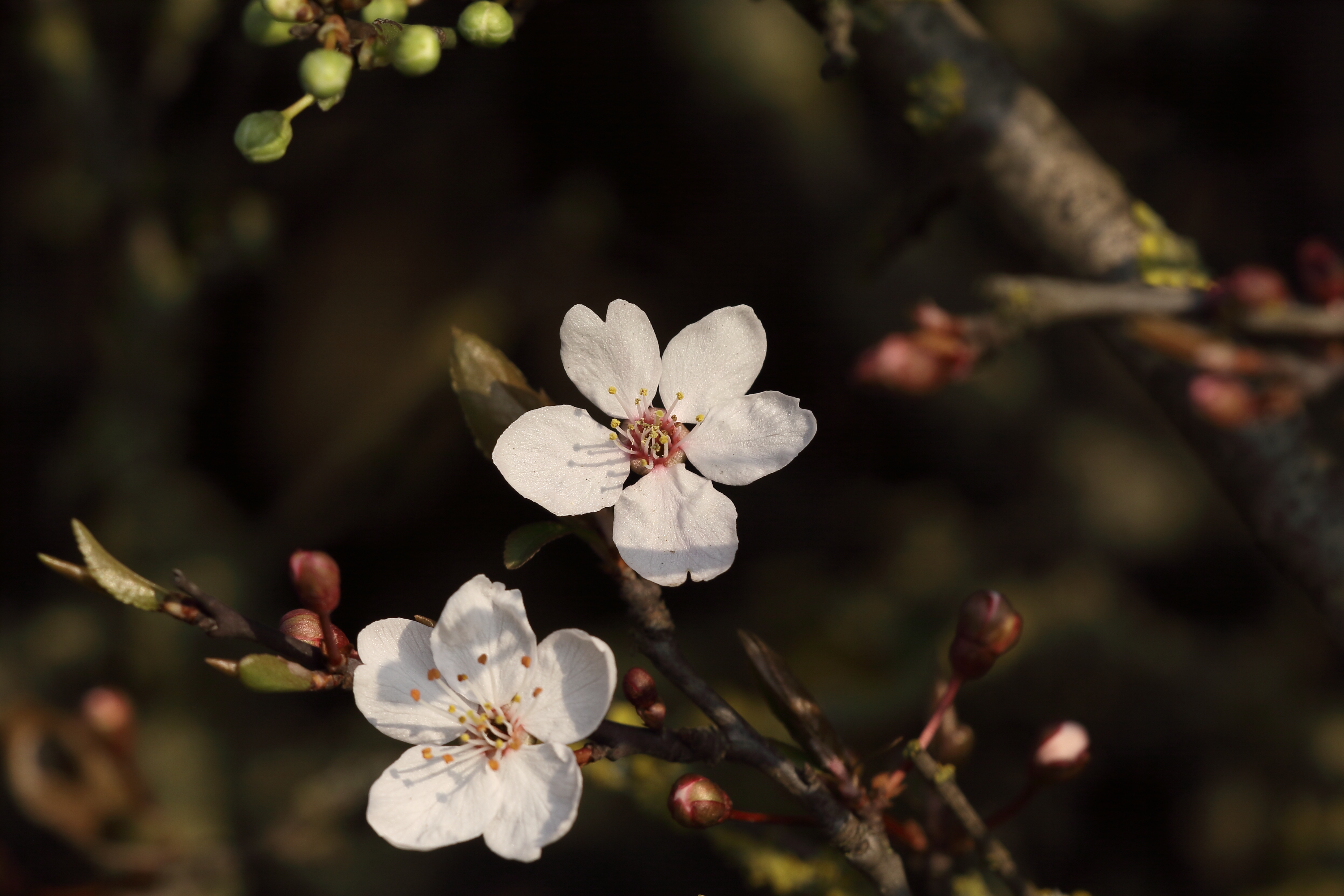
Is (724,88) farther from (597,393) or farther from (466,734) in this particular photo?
(466,734)

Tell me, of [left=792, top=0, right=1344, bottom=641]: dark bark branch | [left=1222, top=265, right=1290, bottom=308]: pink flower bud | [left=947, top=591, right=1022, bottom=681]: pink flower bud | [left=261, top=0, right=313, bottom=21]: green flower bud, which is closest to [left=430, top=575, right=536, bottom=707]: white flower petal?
[left=947, top=591, right=1022, bottom=681]: pink flower bud

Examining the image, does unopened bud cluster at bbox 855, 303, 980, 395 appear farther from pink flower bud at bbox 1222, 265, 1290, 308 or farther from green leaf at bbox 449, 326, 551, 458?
green leaf at bbox 449, 326, 551, 458

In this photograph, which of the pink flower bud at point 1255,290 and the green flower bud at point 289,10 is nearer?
the pink flower bud at point 1255,290

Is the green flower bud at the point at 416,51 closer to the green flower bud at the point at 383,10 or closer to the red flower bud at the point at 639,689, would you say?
the green flower bud at the point at 383,10

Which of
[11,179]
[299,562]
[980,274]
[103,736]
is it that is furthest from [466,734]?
[11,179]

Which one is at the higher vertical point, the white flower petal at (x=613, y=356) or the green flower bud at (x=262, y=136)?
the white flower petal at (x=613, y=356)

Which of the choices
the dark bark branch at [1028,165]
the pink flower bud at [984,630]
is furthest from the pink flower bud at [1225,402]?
the dark bark branch at [1028,165]
